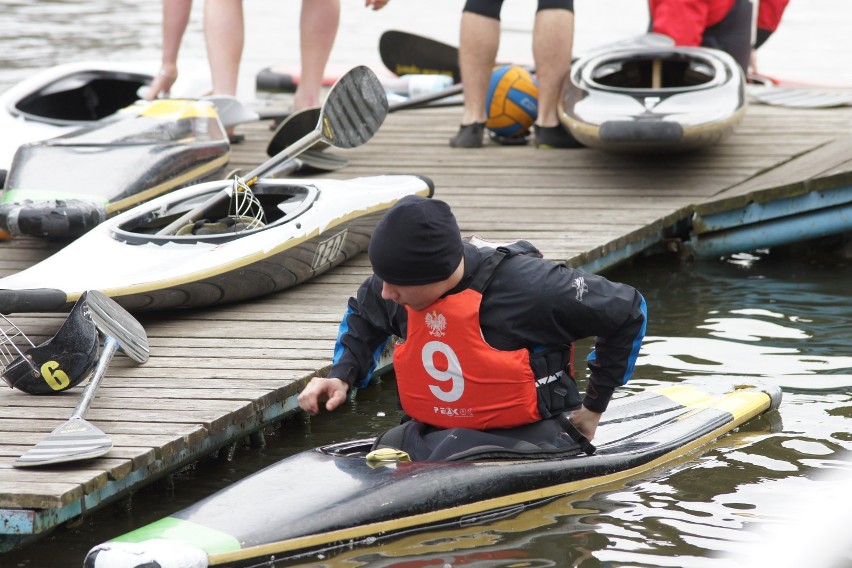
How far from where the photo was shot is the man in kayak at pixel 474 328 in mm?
3084

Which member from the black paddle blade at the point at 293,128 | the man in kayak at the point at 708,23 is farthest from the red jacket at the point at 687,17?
the black paddle blade at the point at 293,128

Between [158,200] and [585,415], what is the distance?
7.16 feet

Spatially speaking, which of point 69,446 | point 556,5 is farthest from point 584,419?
point 556,5

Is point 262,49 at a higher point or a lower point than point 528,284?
lower

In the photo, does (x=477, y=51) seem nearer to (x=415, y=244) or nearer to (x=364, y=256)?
(x=364, y=256)

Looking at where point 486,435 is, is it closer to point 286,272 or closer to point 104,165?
point 286,272

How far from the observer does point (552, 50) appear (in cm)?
661

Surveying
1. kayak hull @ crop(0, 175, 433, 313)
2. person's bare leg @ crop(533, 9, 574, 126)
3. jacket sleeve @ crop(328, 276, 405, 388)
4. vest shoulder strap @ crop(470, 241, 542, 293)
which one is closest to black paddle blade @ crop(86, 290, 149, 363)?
kayak hull @ crop(0, 175, 433, 313)

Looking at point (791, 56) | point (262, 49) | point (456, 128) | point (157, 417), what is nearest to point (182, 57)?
point (262, 49)

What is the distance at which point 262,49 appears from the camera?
17.0 metres

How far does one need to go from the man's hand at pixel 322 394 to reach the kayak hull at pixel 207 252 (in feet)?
4.03

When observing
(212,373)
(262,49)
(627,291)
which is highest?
(627,291)

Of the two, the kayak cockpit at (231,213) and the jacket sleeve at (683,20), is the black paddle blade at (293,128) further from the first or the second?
the jacket sleeve at (683,20)

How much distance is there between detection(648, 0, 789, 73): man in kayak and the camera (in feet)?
23.4
